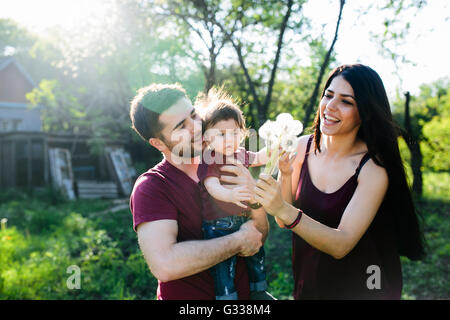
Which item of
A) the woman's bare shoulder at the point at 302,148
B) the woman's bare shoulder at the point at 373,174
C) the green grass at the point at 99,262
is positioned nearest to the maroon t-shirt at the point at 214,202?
the woman's bare shoulder at the point at 302,148

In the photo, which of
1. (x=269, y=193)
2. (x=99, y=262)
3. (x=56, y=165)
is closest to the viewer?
(x=269, y=193)

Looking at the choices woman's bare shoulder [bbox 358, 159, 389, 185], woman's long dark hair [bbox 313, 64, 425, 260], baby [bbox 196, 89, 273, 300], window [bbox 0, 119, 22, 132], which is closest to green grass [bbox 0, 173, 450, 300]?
baby [bbox 196, 89, 273, 300]

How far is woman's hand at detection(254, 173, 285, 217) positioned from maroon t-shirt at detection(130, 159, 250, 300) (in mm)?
421

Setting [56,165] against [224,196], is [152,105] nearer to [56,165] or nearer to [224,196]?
[224,196]

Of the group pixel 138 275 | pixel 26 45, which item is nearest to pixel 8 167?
pixel 138 275

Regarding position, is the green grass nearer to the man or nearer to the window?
the man

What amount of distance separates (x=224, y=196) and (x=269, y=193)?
324mm

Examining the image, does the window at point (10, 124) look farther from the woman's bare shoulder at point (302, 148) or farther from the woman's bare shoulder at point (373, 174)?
the woman's bare shoulder at point (373, 174)

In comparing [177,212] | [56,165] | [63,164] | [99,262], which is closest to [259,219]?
[177,212]

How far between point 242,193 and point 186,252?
423 millimetres

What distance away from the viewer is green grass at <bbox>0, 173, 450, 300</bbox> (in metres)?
4.40

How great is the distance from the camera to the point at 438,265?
5.35m

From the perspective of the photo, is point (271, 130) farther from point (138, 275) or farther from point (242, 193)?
point (138, 275)

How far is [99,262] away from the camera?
4.97m
